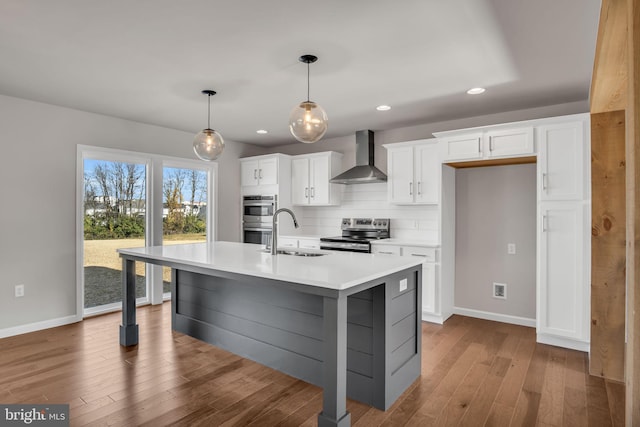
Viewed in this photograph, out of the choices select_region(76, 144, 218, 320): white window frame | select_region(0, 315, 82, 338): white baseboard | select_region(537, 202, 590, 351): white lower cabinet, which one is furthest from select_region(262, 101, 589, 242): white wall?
select_region(0, 315, 82, 338): white baseboard

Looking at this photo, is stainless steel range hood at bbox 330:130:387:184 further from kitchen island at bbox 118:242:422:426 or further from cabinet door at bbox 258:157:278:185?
kitchen island at bbox 118:242:422:426

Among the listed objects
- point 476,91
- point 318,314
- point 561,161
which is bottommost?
point 318,314

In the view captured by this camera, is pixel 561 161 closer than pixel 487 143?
Yes

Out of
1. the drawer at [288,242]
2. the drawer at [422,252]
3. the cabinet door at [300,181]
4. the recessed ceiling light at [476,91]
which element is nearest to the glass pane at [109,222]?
the drawer at [288,242]

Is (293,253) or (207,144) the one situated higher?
(207,144)

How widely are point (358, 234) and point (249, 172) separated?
6.77 feet

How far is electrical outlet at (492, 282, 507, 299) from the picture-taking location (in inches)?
171

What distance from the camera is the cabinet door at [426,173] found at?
4422 millimetres

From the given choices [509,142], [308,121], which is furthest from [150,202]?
[509,142]

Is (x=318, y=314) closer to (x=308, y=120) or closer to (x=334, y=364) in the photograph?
(x=334, y=364)

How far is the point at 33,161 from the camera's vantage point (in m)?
3.94

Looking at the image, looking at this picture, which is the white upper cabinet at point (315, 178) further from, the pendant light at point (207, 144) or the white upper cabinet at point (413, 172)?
the pendant light at point (207, 144)

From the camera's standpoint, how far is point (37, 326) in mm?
3969

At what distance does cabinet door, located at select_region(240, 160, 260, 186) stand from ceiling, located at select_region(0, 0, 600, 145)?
1677 millimetres
